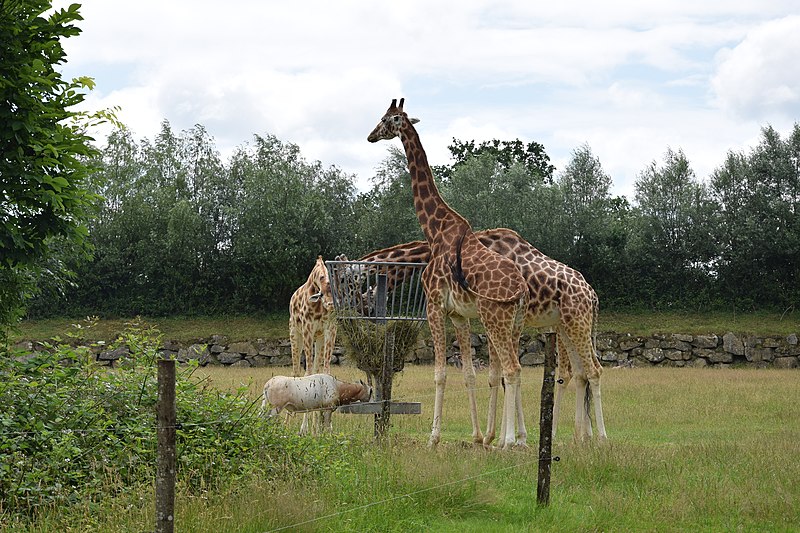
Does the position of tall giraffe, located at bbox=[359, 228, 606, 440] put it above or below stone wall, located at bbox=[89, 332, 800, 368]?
above

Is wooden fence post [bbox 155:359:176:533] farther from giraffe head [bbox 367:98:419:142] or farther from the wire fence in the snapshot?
giraffe head [bbox 367:98:419:142]

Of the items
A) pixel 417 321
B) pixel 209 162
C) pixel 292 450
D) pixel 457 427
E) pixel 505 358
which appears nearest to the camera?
pixel 292 450

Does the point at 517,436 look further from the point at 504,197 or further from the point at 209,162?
the point at 209,162

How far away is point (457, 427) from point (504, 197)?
23.2 metres

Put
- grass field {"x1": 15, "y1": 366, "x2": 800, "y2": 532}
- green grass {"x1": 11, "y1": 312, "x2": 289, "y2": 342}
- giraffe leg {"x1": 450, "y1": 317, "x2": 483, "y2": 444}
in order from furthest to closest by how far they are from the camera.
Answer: green grass {"x1": 11, "y1": 312, "x2": 289, "y2": 342}
giraffe leg {"x1": 450, "y1": 317, "x2": 483, "y2": 444}
grass field {"x1": 15, "y1": 366, "x2": 800, "y2": 532}

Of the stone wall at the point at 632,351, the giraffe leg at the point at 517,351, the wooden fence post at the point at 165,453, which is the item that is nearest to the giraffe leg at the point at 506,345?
the giraffe leg at the point at 517,351

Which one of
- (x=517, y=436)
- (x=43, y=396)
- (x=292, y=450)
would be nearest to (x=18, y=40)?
(x=43, y=396)

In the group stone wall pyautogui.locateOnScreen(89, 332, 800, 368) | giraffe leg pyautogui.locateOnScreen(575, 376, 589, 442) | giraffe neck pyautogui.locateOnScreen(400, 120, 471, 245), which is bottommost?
stone wall pyautogui.locateOnScreen(89, 332, 800, 368)

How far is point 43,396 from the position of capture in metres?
9.01

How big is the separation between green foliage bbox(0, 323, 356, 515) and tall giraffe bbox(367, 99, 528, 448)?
274 centimetres

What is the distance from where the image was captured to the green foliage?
791 centimetres

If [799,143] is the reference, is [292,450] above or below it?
below

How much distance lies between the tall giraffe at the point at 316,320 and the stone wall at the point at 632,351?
48.7ft

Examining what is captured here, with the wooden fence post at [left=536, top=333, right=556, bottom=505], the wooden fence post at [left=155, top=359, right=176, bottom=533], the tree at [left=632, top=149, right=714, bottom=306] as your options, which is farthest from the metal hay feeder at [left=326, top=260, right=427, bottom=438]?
the tree at [left=632, top=149, right=714, bottom=306]
